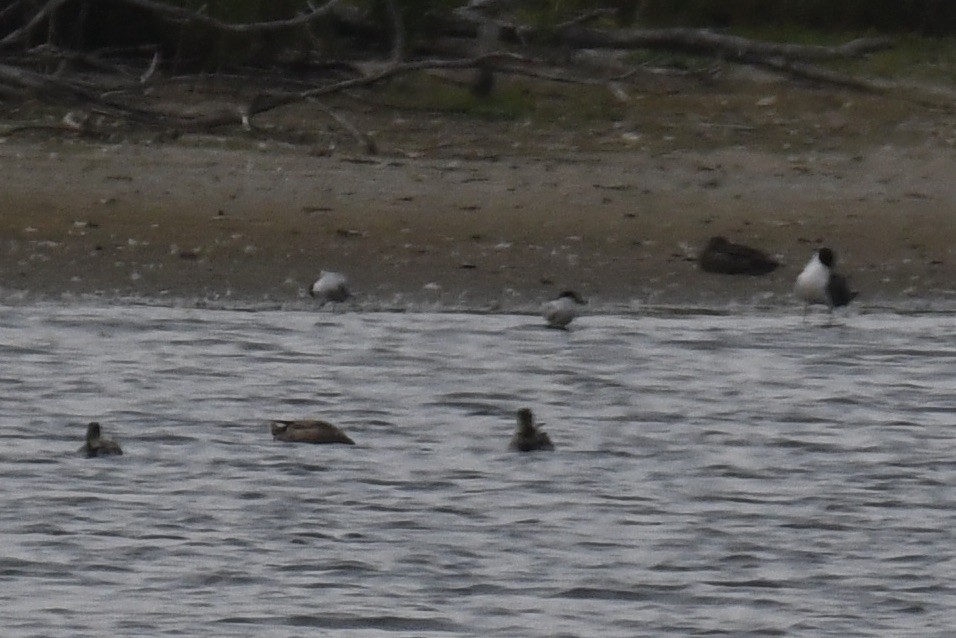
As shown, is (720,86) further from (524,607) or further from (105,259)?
(524,607)

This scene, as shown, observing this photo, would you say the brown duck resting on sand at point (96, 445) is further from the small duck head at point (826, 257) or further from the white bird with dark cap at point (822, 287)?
the small duck head at point (826, 257)

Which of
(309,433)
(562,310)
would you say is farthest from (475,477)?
(562,310)

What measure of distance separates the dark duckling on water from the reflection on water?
0.30 ft

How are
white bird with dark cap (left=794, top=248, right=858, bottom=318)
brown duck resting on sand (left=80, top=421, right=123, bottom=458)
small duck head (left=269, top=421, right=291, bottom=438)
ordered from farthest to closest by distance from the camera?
white bird with dark cap (left=794, top=248, right=858, bottom=318) < small duck head (left=269, top=421, right=291, bottom=438) < brown duck resting on sand (left=80, top=421, right=123, bottom=458)

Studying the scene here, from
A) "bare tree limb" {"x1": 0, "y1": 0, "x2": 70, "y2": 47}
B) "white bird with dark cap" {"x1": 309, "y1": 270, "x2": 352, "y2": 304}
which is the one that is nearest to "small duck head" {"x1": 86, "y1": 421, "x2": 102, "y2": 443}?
"white bird with dark cap" {"x1": 309, "y1": 270, "x2": 352, "y2": 304}

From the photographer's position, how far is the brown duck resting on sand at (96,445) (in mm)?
7996

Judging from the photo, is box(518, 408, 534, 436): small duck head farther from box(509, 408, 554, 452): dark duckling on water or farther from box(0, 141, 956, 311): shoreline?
box(0, 141, 956, 311): shoreline

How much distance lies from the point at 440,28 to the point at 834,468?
25.9 ft

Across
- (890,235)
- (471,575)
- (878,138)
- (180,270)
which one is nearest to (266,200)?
(180,270)

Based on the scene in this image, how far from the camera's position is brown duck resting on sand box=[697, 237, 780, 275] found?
11.4 meters

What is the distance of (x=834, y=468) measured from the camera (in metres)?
8.09

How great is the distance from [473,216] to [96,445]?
452 cm

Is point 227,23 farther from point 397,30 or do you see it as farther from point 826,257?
point 826,257

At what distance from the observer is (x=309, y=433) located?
825cm
